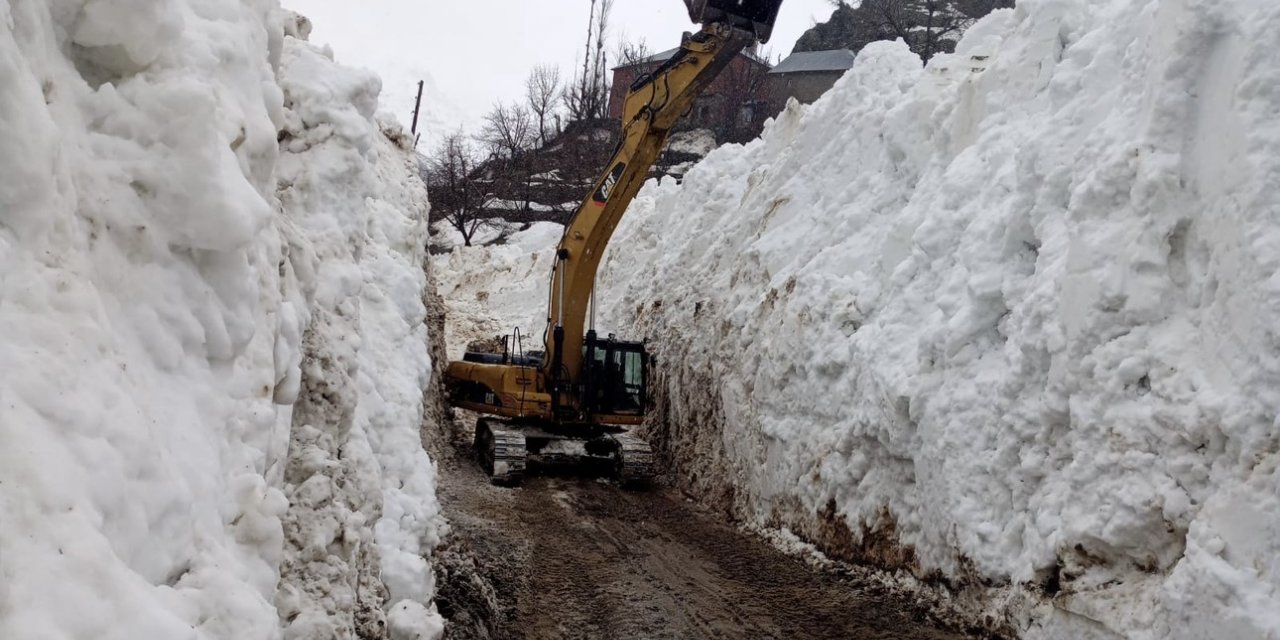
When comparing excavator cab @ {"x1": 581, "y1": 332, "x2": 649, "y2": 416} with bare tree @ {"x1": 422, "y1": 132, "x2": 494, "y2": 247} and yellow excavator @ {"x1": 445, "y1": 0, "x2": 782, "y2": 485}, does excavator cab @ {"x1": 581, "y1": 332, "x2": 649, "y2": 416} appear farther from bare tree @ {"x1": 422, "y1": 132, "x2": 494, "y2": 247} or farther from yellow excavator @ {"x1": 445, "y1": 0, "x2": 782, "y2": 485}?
bare tree @ {"x1": 422, "y1": 132, "x2": 494, "y2": 247}

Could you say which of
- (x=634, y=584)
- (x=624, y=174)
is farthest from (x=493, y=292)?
(x=634, y=584)

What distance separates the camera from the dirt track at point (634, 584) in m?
7.12

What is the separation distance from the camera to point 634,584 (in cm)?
838

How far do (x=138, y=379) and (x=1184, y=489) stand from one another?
569 centimetres

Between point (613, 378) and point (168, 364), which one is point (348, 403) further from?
point (613, 378)

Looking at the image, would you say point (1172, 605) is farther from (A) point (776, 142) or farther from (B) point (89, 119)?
(A) point (776, 142)

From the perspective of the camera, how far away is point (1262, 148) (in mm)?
5547

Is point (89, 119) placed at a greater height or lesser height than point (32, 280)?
greater

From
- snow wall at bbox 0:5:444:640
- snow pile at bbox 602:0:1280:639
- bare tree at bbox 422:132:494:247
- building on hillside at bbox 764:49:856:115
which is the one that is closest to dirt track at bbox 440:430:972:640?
snow pile at bbox 602:0:1280:639

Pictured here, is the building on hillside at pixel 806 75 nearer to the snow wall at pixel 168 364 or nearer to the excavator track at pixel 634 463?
the excavator track at pixel 634 463

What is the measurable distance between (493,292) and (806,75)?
913 inches

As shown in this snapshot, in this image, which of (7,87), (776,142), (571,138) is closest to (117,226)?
(7,87)

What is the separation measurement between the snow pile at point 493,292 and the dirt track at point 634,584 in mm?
11437

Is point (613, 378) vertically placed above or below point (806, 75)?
below
